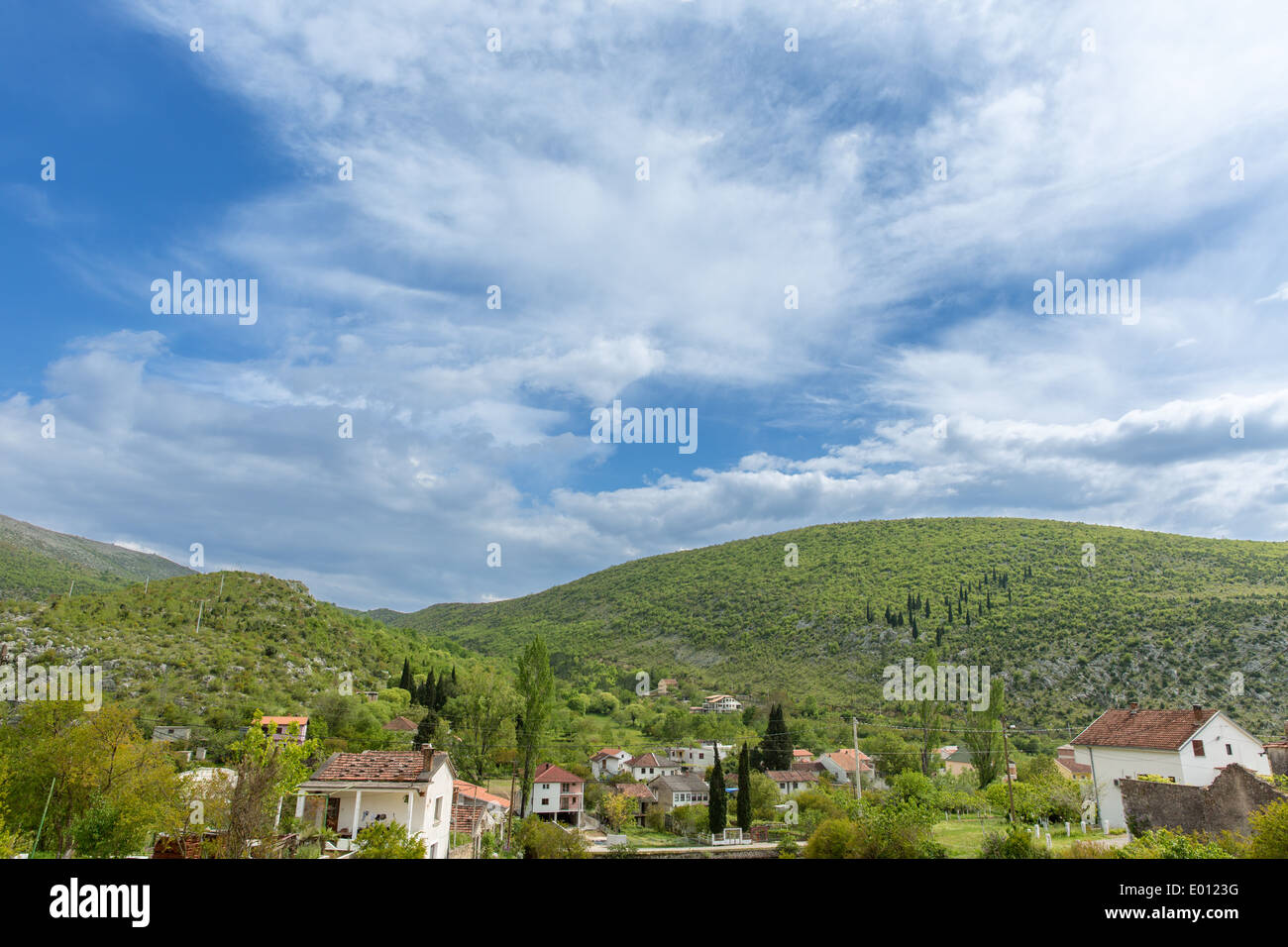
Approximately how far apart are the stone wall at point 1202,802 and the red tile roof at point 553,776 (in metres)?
37.0

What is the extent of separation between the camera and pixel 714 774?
145ft

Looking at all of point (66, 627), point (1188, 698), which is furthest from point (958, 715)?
point (66, 627)

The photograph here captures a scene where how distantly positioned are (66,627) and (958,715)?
287ft

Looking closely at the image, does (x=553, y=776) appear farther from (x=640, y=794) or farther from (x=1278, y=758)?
(x=1278, y=758)

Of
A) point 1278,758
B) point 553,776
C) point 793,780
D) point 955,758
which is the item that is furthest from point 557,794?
point 955,758

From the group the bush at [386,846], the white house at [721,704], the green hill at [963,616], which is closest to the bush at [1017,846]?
the bush at [386,846]

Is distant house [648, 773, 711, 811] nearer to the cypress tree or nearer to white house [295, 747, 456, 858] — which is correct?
the cypress tree

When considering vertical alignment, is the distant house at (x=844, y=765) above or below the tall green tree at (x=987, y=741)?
below

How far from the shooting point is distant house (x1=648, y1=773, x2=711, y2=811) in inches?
2207

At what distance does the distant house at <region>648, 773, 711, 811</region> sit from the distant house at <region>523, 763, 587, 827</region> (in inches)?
255

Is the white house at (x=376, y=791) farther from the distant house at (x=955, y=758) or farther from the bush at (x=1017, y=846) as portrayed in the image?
the distant house at (x=955, y=758)

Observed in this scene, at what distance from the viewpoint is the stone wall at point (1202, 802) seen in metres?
22.7

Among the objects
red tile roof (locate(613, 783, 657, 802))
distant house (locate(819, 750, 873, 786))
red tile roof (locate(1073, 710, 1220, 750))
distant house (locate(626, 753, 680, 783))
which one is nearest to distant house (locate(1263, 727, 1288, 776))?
red tile roof (locate(1073, 710, 1220, 750))
